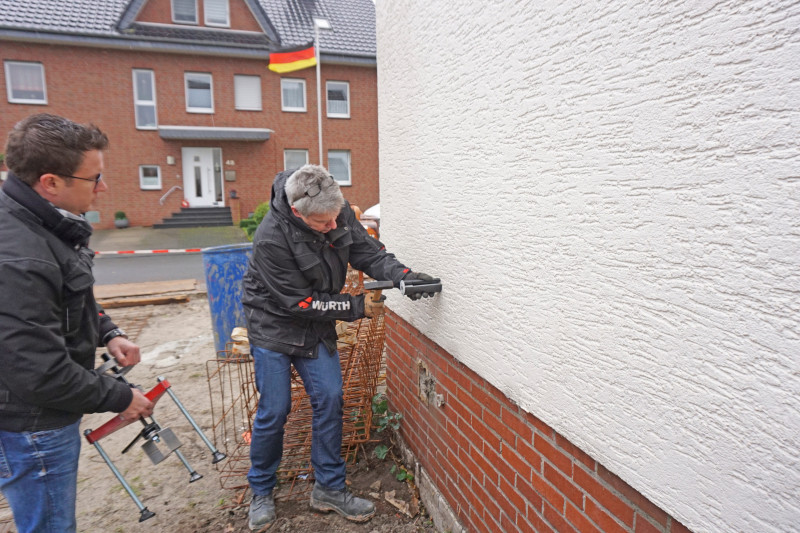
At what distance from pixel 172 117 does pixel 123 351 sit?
18.4m

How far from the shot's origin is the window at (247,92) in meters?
18.9

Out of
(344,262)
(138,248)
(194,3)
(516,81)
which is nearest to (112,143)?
(138,248)

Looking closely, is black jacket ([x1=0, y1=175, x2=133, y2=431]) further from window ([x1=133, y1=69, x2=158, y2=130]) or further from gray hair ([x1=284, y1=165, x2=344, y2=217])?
window ([x1=133, y1=69, x2=158, y2=130])

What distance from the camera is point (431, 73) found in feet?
7.91

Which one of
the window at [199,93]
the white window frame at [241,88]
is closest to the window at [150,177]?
the window at [199,93]

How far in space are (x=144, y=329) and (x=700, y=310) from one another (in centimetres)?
683

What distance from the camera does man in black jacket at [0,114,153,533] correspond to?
1.62 m

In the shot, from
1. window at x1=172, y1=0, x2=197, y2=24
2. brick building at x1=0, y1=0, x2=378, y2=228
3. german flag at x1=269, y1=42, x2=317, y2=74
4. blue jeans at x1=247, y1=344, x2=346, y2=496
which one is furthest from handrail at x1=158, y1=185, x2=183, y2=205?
blue jeans at x1=247, y1=344, x2=346, y2=496

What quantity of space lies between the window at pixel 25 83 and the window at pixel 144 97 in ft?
9.51

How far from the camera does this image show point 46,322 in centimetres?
167

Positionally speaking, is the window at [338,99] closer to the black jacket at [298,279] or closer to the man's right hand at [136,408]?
the black jacket at [298,279]

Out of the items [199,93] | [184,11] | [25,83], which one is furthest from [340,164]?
[25,83]

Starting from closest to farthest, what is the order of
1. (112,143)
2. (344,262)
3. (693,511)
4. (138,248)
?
(693,511), (344,262), (138,248), (112,143)

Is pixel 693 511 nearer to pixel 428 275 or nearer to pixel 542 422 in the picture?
pixel 542 422
